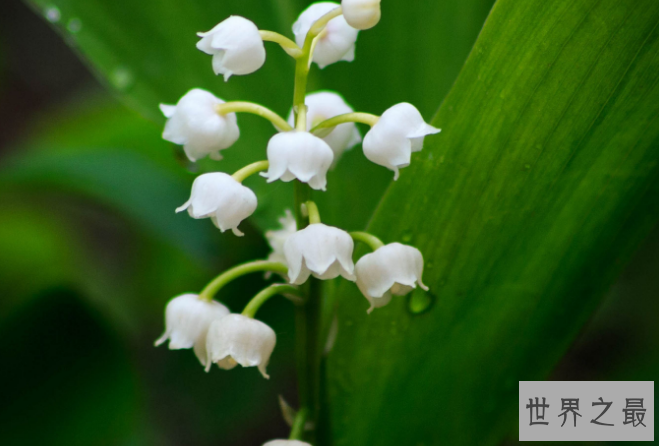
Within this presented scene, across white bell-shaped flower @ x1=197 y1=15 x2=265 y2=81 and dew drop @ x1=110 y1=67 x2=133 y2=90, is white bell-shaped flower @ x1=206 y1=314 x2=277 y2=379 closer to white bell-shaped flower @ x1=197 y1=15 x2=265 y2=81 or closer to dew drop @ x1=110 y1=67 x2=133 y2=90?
white bell-shaped flower @ x1=197 y1=15 x2=265 y2=81

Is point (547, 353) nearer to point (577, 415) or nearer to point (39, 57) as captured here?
point (577, 415)

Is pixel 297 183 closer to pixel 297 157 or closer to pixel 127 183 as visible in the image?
pixel 297 157

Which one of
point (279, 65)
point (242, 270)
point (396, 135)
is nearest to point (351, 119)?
point (396, 135)

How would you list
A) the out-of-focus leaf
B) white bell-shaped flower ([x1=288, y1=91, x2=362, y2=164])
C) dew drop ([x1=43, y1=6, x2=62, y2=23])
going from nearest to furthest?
white bell-shaped flower ([x1=288, y1=91, x2=362, y2=164])
dew drop ([x1=43, y1=6, x2=62, y2=23])
the out-of-focus leaf

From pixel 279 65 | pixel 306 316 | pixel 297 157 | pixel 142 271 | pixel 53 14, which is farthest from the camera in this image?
pixel 142 271

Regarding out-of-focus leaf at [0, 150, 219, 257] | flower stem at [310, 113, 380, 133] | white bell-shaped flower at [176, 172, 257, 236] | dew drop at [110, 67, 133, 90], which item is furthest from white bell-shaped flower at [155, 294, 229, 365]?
out-of-focus leaf at [0, 150, 219, 257]

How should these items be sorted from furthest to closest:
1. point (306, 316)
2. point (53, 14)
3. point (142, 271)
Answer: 1. point (142, 271)
2. point (53, 14)
3. point (306, 316)
